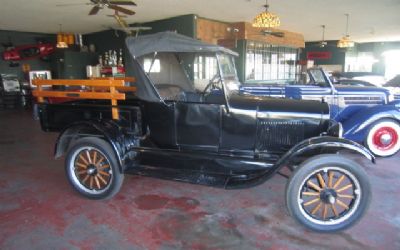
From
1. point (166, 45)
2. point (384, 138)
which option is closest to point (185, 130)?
point (166, 45)

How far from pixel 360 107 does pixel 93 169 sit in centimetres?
420

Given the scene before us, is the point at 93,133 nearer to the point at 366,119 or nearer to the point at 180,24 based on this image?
the point at 366,119

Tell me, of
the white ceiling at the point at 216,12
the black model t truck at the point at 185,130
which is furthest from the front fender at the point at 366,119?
the white ceiling at the point at 216,12

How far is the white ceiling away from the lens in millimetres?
6941

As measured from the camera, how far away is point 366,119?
4.20 meters

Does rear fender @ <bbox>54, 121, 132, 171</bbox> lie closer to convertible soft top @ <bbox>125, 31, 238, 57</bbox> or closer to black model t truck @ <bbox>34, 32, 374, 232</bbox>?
black model t truck @ <bbox>34, 32, 374, 232</bbox>

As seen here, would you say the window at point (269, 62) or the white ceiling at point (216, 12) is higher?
the white ceiling at point (216, 12)

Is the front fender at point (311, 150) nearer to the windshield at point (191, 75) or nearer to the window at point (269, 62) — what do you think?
the windshield at point (191, 75)

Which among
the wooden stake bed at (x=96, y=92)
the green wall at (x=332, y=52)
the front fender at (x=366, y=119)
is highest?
the green wall at (x=332, y=52)

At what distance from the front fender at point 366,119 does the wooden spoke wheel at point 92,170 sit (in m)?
3.33

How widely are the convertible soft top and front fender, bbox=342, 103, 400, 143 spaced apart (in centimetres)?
257

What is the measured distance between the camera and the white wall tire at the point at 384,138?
4223 mm

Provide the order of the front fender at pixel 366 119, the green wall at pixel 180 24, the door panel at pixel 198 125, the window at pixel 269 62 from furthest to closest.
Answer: the window at pixel 269 62
the green wall at pixel 180 24
the front fender at pixel 366 119
the door panel at pixel 198 125

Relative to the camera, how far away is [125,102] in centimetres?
316
